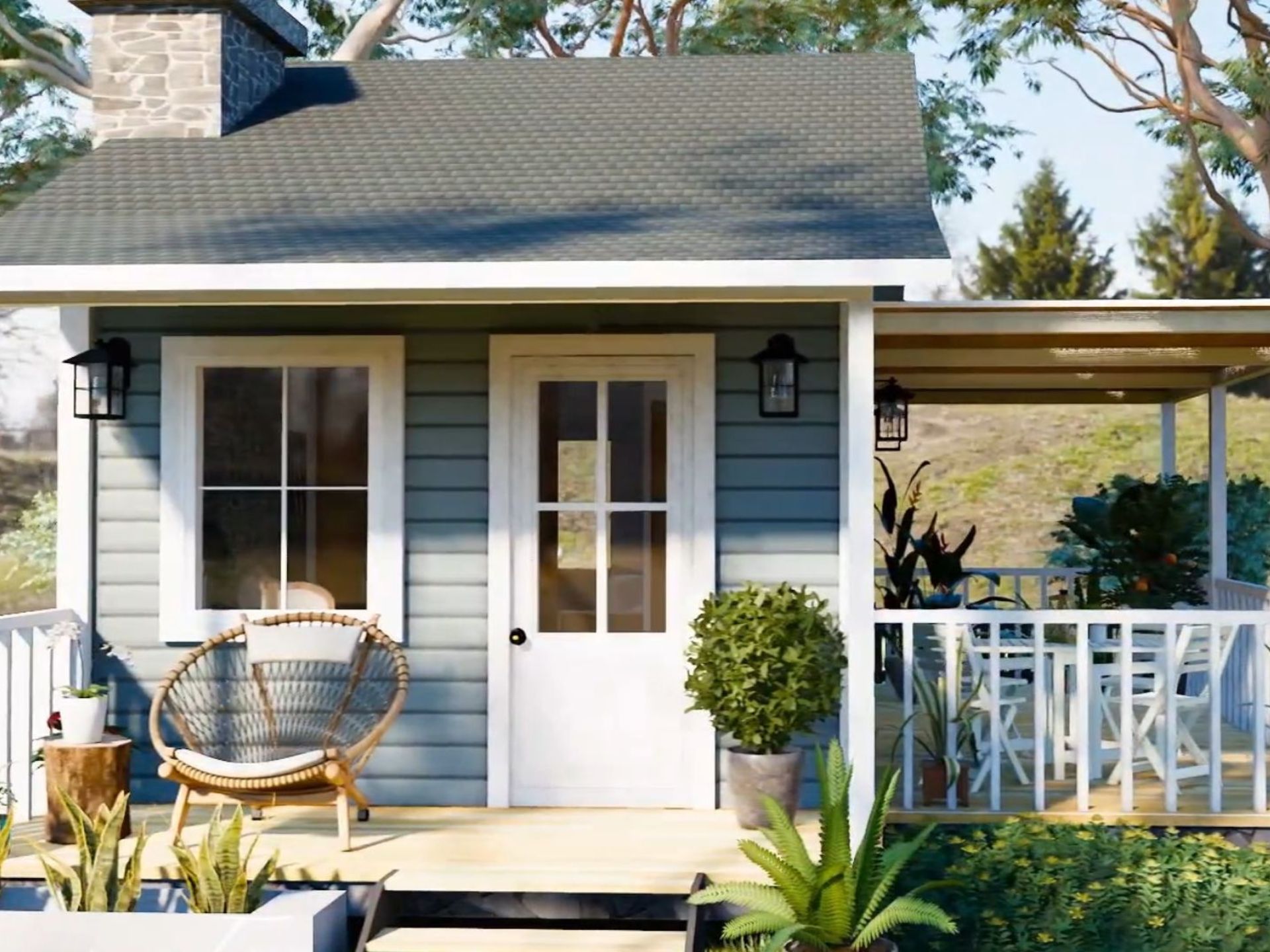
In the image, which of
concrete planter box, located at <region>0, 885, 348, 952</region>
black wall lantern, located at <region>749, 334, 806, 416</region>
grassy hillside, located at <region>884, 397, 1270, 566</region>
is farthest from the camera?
grassy hillside, located at <region>884, 397, 1270, 566</region>

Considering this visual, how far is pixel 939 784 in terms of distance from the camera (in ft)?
21.5

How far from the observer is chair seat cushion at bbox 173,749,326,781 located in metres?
5.90

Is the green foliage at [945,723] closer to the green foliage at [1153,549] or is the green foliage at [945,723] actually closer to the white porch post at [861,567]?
the white porch post at [861,567]

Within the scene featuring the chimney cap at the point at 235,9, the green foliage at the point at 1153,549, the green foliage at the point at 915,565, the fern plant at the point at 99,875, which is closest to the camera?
the fern plant at the point at 99,875

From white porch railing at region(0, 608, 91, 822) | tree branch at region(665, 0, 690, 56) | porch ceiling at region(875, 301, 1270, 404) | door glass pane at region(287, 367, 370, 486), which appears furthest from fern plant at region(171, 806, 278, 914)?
tree branch at region(665, 0, 690, 56)

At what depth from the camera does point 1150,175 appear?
30.0m

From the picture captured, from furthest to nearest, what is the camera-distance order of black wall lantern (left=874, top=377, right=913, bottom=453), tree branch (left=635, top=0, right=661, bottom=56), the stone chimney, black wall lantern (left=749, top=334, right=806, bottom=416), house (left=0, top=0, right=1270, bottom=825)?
tree branch (left=635, top=0, right=661, bottom=56) → black wall lantern (left=874, top=377, right=913, bottom=453) → the stone chimney → house (left=0, top=0, right=1270, bottom=825) → black wall lantern (left=749, top=334, right=806, bottom=416)

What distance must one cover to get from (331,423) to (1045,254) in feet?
82.6

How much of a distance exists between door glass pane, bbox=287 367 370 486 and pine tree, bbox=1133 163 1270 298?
79.0ft

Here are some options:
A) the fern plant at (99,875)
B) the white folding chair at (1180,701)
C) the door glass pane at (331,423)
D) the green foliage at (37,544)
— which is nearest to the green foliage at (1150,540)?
the white folding chair at (1180,701)

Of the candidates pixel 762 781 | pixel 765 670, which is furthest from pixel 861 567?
pixel 762 781

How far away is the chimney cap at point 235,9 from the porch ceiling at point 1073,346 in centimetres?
344

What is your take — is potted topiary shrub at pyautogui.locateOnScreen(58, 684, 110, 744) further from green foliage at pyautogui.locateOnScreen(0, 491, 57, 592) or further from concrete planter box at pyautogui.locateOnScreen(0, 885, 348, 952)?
green foliage at pyautogui.locateOnScreen(0, 491, 57, 592)

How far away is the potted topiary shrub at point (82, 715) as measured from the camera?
6.07 metres
